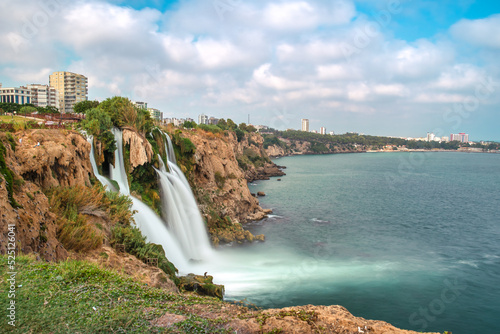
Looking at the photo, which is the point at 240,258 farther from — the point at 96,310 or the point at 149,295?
the point at 96,310

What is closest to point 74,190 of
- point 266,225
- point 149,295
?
point 149,295

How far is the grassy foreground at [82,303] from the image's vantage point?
6.11 m

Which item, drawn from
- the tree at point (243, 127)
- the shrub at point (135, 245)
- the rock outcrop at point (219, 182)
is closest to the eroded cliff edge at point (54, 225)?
the shrub at point (135, 245)

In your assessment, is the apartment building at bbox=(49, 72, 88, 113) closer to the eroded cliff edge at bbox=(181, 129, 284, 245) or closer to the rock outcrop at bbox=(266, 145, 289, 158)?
the rock outcrop at bbox=(266, 145, 289, 158)

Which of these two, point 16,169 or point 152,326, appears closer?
point 152,326

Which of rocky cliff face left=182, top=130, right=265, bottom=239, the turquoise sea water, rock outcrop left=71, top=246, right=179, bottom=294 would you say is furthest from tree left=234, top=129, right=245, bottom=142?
rock outcrop left=71, top=246, right=179, bottom=294

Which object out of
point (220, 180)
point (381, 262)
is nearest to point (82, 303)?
point (381, 262)

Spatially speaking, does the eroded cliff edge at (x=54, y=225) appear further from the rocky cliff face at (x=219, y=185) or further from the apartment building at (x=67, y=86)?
the apartment building at (x=67, y=86)

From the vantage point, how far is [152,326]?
6.68 meters

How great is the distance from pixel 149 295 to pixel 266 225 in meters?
26.5

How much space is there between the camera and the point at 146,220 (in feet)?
58.7

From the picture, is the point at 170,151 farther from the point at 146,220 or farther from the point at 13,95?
the point at 13,95

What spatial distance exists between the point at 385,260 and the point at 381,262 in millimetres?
616

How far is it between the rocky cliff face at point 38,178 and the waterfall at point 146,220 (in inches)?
95.6
